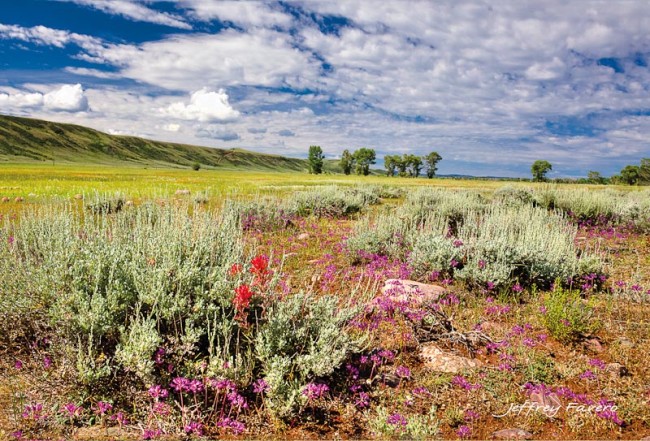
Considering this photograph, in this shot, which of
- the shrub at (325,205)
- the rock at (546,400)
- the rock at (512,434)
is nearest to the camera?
the rock at (512,434)

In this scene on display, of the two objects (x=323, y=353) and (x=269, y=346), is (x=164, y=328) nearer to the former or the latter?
(x=269, y=346)

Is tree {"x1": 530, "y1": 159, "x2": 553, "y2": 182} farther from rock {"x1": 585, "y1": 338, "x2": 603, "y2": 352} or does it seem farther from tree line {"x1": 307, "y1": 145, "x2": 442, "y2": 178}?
rock {"x1": 585, "y1": 338, "x2": 603, "y2": 352}

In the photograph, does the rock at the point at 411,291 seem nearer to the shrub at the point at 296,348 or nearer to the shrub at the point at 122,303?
the shrub at the point at 296,348

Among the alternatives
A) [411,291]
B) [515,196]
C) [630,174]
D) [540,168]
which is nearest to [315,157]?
[540,168]

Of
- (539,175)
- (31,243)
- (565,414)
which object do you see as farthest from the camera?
(539,175)

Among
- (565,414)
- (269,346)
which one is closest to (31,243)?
(269,346)

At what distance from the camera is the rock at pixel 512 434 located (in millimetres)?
3461

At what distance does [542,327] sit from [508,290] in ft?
4.78

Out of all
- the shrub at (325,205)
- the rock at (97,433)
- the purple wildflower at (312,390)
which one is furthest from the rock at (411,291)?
the shrub at (325,205)

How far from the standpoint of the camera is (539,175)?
11669cm

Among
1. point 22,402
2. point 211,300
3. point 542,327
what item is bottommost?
point 22,402

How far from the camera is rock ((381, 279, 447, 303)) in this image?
606 cm

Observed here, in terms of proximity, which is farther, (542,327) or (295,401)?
(542,327)

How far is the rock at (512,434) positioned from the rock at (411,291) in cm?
245
